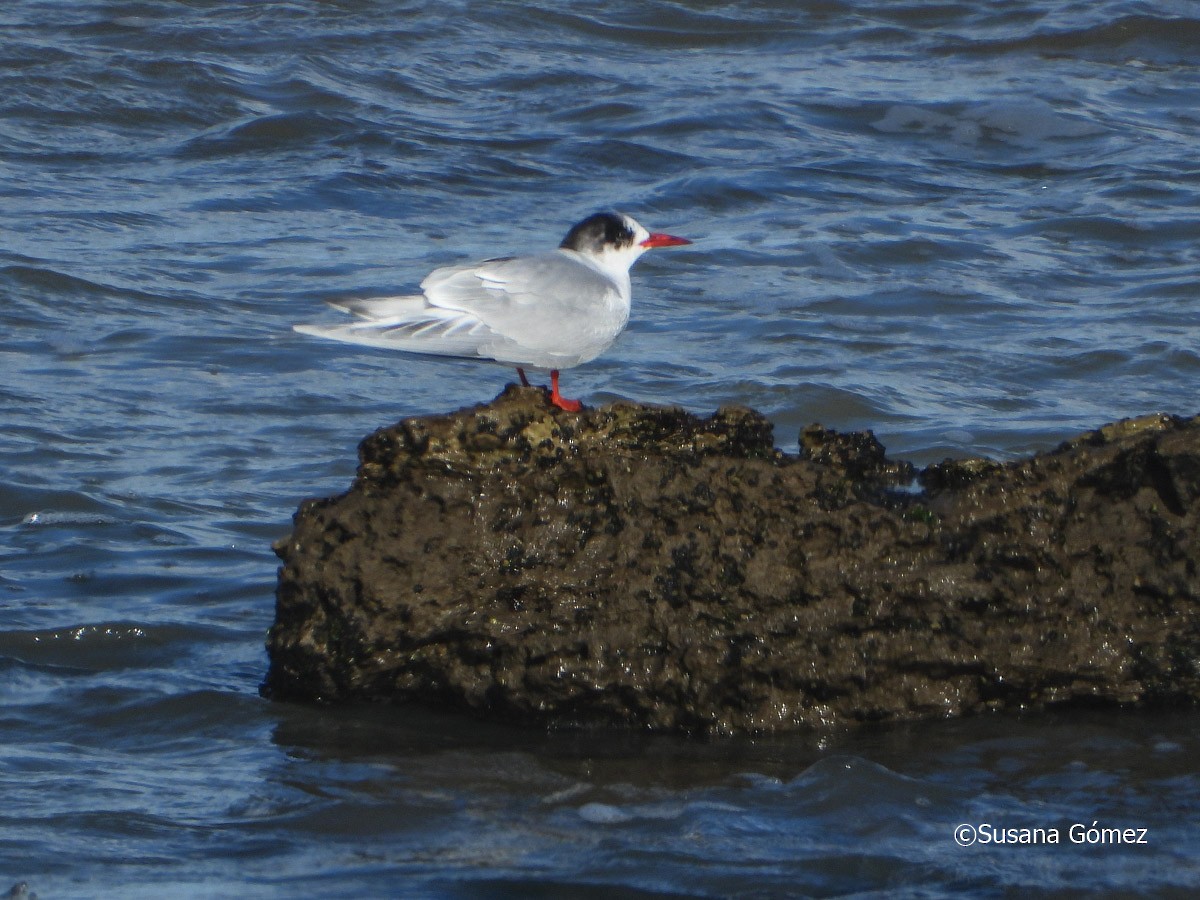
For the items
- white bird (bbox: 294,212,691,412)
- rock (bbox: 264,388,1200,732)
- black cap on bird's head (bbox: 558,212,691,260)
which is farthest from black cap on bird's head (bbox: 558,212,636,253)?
rock (bbox: 264,388,1200,732)

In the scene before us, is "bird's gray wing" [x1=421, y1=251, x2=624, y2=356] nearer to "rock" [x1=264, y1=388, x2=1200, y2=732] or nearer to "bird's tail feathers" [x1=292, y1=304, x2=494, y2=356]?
"bird's tail feathers" [x1=292, y1=304, x2=494, y2=356]

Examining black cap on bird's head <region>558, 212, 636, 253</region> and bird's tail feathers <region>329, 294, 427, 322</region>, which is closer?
bird's tail feathers <region>329, 294, 427, 322</region>

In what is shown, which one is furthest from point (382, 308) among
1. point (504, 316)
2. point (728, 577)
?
point (728, 577)

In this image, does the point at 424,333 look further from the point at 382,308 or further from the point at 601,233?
the point at 601,233

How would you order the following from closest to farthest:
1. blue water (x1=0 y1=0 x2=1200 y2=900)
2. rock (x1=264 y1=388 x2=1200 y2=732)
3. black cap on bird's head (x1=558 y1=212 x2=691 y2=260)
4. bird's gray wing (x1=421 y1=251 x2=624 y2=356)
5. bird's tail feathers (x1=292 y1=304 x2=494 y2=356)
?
1. blue water (x1=0 y1=0 x2=1200 y2=900)
2. rock (x1=264 y1=388 x2=1200 y2=732)
3. bird's tail feathers (x1=292 y1=304 x2=494 y2=356)
4. bird's gray wing (x1=421 y1=251 x2=624 y2=356)
5. black cap on bird's head (x1=558 y1=212 x2=691 y2=260)

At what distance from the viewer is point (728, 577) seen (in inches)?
167

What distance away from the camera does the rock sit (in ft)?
13.9

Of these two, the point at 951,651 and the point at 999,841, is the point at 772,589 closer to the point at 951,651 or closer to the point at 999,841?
the point at 951,651

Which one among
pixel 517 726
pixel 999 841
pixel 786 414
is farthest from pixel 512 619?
pixel 786 414

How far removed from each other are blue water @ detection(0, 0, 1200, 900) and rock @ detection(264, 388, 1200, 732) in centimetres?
14

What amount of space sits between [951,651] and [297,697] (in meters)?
1.73

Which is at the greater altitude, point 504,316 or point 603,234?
point 603,234

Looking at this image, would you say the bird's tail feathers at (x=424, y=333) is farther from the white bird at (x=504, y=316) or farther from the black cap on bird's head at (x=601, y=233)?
the black cap on bird's head at (x=601, y=233)

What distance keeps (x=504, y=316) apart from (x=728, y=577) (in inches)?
41.1
